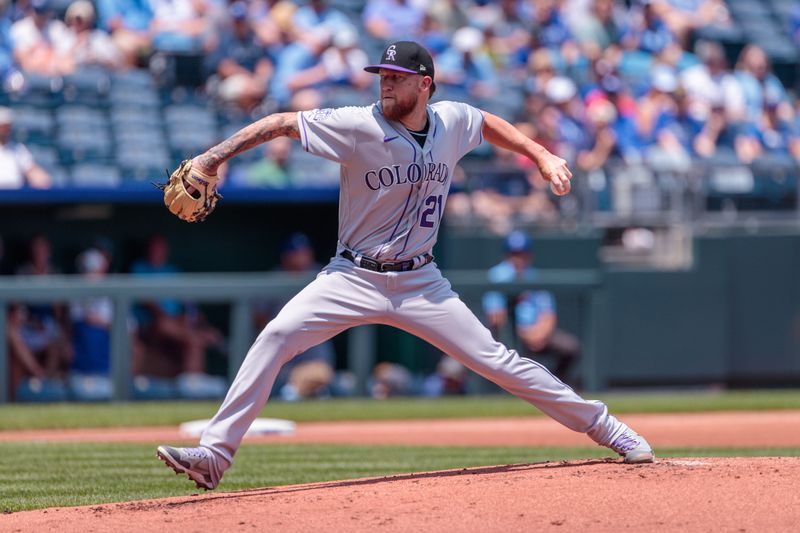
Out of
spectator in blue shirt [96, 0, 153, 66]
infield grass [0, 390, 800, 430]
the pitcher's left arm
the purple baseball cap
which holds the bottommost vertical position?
infield grass [0, 390, 800, 430]

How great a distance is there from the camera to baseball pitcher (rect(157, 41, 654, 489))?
17.1 ft

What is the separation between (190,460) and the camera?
5.13m

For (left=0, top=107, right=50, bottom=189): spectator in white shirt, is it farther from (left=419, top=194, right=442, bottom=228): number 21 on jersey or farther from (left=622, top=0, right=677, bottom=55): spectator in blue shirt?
(left=622, top=0, right=677, bottom=55): spectator in blue shirt

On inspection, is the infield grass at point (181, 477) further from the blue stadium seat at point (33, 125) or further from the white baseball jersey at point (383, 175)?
the blue stadium seat at point (33, 125)

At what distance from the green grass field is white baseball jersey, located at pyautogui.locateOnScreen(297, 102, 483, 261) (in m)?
1.55

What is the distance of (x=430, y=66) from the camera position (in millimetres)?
5434

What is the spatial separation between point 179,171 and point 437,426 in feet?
17.3

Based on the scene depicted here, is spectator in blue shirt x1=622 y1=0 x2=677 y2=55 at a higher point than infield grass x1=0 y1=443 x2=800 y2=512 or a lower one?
higher

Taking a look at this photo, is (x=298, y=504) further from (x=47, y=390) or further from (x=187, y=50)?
(x=187, y=50)

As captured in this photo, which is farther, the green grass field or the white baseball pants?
the green grass field

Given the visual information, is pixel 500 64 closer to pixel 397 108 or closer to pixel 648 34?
pixel 648 34

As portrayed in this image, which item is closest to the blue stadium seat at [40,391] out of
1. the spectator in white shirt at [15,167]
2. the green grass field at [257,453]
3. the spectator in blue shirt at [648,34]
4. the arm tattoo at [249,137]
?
the green grass field at [257,453]

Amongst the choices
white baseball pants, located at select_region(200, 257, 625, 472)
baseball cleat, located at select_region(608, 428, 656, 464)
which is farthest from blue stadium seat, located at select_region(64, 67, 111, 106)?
baseball cleat, located at select_region(608, 428, 656, 464)

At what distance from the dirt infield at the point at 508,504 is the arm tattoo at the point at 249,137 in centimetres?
134
